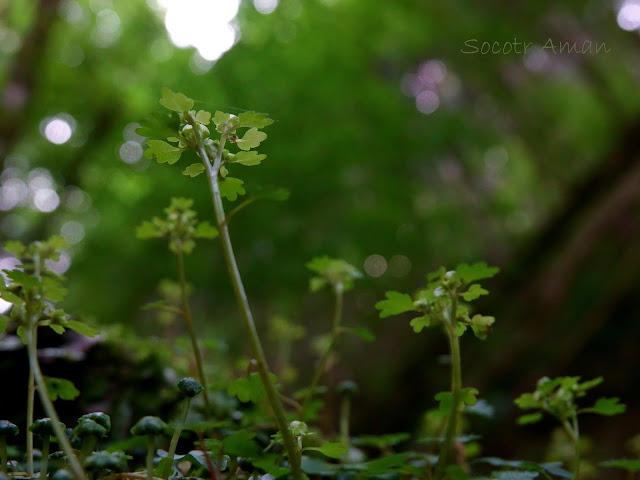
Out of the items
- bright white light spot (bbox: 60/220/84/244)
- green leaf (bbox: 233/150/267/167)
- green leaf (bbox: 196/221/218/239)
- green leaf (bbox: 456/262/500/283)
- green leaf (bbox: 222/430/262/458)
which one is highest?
bright white light spot (bbox: 60/220/84/244)

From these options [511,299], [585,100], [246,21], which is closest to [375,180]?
[511,299]

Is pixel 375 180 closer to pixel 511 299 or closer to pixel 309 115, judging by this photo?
pixel 309 115

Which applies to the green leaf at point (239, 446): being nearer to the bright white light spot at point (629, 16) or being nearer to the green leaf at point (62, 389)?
the green leaf at point (62, 389)

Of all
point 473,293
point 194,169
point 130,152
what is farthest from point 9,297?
point 130,152

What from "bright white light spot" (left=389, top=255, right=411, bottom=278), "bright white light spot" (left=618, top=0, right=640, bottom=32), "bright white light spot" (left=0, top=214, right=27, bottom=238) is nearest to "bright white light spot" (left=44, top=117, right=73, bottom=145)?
"bright white light spot" (left=0, top=214, right=27, bottom=238)

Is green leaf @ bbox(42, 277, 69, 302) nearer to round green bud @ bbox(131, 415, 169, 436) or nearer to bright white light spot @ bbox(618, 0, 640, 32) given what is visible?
round green bud @ bbox(131, 415, 169, 436)
